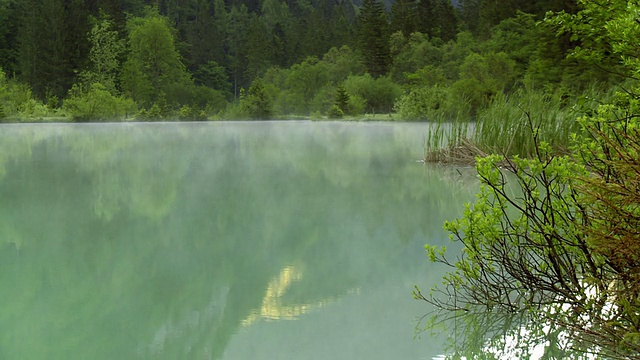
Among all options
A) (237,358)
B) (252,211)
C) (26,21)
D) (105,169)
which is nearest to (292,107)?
(26,21)

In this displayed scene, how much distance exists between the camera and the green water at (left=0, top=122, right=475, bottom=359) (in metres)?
3.20

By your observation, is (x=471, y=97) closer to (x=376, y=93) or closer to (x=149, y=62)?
(x=376, y=93)

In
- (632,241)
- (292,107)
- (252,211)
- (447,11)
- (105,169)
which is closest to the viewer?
(632,241)

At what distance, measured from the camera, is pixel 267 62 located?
226 feet

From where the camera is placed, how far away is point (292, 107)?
5362 cm

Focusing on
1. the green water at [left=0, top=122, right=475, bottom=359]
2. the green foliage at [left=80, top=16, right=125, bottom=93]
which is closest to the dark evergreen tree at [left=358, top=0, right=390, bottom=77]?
the green foliage at [left=80, top=16, right=125, bottom=93]

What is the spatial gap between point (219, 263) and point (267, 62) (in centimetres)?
6522

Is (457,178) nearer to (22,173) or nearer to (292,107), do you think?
(22,173)

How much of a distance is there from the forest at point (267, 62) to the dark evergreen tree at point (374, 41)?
0.09m

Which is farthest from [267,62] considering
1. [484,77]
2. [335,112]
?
[484,77]

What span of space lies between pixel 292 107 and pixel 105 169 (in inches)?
1668

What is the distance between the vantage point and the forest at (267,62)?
34688 mm

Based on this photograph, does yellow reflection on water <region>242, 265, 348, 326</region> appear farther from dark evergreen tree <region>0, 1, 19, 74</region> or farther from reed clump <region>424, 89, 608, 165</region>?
dark evergreen tree <region>0, 1, 19, 74</region>

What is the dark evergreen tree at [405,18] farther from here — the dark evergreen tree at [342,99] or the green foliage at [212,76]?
the dark evergreen tree at [342,99]
